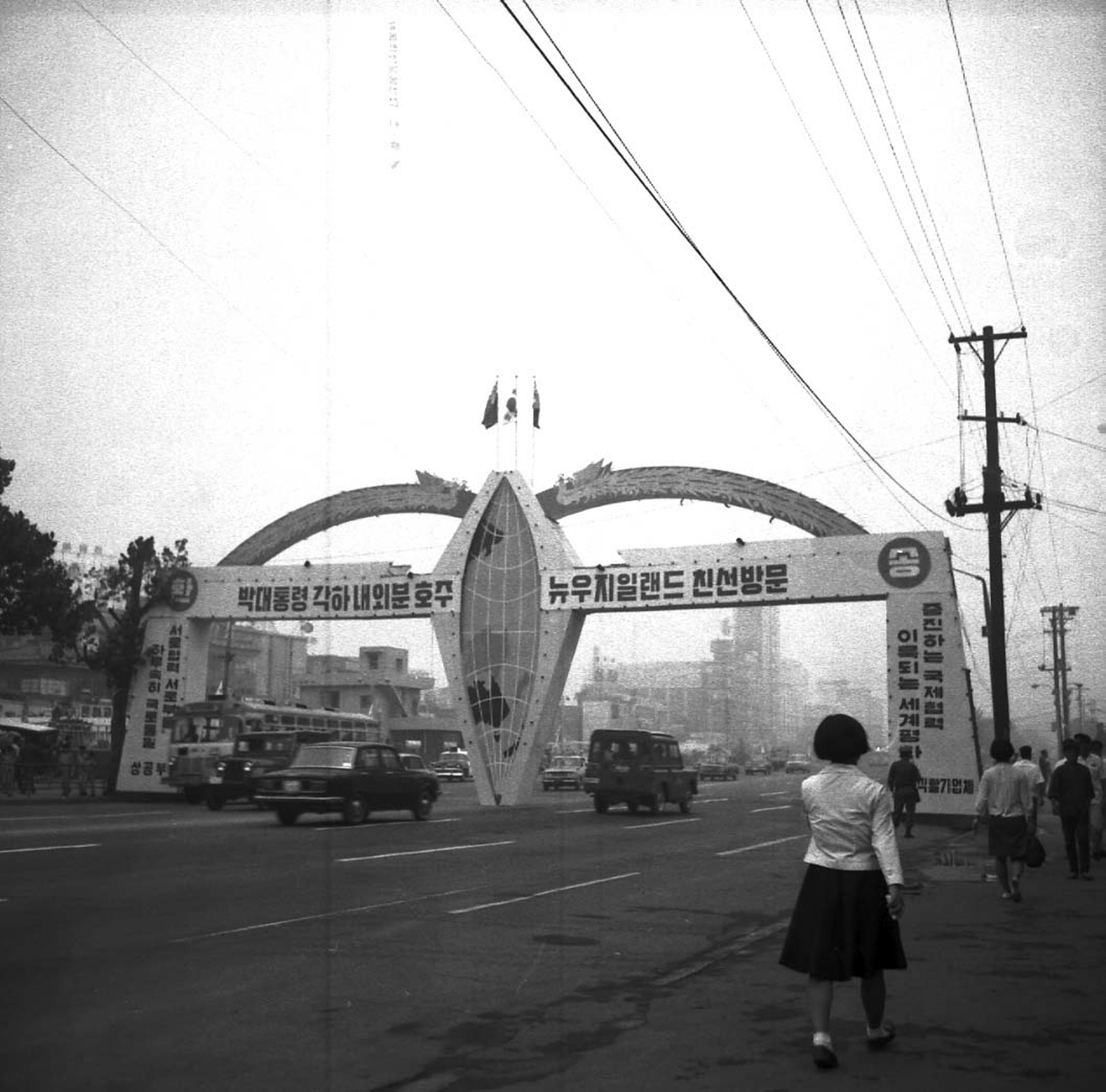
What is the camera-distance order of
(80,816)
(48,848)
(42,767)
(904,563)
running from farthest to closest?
(42,767)
(904,563)
(80,816)
(48,848)

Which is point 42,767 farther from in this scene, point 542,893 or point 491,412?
point 542,893

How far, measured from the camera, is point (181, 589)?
3812 cm

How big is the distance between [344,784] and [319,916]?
1256cm

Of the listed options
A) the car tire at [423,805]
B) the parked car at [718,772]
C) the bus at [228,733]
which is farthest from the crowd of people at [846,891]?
the parked car at [718,772]

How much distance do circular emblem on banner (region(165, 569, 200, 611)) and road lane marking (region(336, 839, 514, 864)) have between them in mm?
20459

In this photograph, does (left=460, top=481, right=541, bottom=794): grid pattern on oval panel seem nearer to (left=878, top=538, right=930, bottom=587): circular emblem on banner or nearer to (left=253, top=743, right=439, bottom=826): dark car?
(left=878, top=538, right=930, bottom=587): circular emblem on banner

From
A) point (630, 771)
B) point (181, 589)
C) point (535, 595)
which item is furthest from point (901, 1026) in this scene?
point (181, 589)

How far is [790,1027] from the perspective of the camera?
268 inches

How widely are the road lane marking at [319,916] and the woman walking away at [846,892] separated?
17.3 feet

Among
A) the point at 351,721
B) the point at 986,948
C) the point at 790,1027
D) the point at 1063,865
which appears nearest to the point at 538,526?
the point at 351,721

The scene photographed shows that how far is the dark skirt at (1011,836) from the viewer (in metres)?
12.6

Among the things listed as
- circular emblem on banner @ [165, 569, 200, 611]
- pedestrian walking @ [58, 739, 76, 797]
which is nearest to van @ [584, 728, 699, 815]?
circular emblem on banner @ [165, 569, 200, 611]

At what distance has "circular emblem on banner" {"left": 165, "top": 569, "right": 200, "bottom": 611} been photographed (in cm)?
3800

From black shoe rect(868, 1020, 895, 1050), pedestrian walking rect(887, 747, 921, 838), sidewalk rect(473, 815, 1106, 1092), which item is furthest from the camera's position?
pedestrian walking rect(887, 747, 921, 838)
